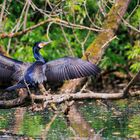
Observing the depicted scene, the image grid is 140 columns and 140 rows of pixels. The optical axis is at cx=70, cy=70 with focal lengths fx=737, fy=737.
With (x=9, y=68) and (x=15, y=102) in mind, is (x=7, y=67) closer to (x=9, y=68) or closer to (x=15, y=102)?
(x=9, y=68)

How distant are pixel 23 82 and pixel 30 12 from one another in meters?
6.24

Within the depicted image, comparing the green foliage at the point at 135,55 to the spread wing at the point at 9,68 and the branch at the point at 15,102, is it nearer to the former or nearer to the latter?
the spread wing at the point at 9,68

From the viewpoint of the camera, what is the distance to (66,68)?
10.1 metres

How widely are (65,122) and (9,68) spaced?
1.15 metres

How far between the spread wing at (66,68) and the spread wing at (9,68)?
0.39 m

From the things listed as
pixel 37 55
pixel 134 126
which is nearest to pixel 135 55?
pixel 37 55

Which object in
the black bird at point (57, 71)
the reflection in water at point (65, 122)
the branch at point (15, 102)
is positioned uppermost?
the black bird at point (57, 71)

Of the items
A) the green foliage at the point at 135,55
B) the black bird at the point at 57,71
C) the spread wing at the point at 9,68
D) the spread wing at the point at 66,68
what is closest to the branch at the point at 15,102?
the black bird at the point at 57,71

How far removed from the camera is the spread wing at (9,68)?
33.9ft

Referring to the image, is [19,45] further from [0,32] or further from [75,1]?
[75,1]

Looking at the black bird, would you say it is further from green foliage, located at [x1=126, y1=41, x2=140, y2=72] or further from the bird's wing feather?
green foliage, located at [x1=126, y1=41, x2=140, y2=72]

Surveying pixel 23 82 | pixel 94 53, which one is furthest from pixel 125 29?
pixel 23 82

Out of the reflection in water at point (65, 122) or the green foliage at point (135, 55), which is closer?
the reflection in water at point (65, 122)

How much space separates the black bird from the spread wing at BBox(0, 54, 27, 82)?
0.40ft
